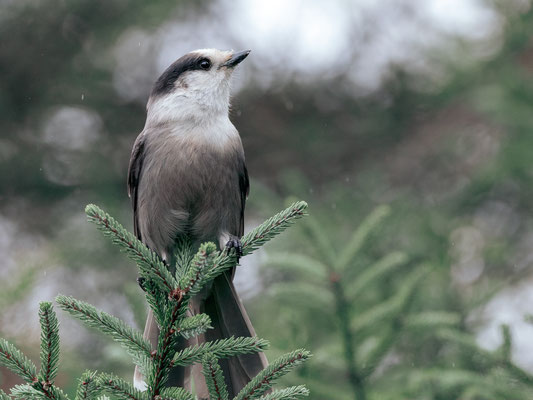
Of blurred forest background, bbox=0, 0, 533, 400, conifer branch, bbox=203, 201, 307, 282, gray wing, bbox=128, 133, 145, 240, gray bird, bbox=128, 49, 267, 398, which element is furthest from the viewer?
blurred forest background, bbox=0, 0, 533, 400

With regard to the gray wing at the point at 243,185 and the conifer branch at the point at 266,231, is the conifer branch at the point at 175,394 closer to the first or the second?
the conifer branch at the point at 266,231

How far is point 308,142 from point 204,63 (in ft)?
7.29

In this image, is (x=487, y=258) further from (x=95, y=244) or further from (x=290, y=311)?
(x=95, y=244)

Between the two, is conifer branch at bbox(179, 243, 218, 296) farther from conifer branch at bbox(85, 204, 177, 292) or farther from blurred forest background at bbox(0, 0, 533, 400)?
blurred forest background at bbox(0, 0, 533, 400)

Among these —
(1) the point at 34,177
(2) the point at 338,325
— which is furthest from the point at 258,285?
(2) the point at 338,325

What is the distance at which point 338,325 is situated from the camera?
106 inches

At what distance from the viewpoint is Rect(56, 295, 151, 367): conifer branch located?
162 cm

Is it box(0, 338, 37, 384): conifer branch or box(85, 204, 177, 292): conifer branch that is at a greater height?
box(85, 204, 177, 292): conifer branch

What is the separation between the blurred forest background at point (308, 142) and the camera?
14.4 ft

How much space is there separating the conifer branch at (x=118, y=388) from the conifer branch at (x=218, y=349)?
0.11 meters

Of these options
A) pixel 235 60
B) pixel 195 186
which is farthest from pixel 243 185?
pixel 235 60

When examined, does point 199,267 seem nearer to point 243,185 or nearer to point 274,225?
point 274,225

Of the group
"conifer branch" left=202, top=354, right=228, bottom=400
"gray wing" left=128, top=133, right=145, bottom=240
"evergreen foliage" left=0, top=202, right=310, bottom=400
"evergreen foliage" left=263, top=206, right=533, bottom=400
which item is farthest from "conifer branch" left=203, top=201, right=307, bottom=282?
"gray wing" left=128, top=133, right=145, bottom=240

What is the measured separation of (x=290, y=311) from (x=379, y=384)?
52 centimetres
